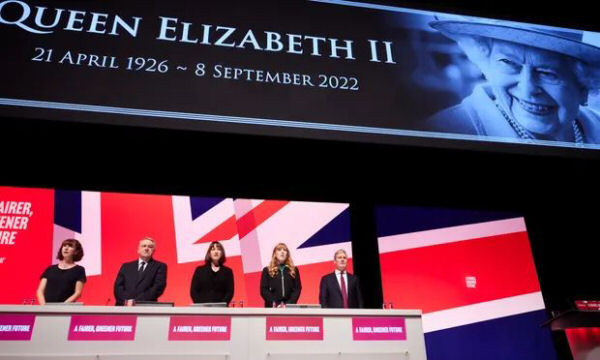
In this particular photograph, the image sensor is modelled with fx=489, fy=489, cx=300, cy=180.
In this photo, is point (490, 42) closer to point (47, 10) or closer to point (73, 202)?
point (47, 10)

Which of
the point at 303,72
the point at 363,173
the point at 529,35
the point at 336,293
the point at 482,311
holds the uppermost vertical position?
the point at 529,35

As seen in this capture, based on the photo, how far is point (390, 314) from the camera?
7.63 feet

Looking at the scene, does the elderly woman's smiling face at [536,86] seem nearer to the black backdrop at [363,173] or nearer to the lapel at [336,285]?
the black backdrop at [363,173]

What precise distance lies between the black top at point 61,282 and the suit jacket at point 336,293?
185 cm

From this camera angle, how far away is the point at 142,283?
367 cm

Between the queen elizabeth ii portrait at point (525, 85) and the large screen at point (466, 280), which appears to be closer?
the queen elizabeth ii portrait at point (525, 85)

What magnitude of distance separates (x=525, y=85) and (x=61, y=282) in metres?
3.72

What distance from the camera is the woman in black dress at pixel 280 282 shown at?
3.79 metres

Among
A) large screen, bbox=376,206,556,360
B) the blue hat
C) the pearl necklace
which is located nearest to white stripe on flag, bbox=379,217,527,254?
large screen, bbox=376,206,556,360

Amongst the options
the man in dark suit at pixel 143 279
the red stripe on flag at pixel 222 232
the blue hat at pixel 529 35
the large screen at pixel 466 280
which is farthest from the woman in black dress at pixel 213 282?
the blue hat at pixel 529 35

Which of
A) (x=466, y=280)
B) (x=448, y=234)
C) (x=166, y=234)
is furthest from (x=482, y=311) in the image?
(x=166, y=234)

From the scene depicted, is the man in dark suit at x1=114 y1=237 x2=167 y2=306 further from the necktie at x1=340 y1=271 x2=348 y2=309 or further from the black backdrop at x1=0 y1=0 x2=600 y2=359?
the necktie at x1=340 y1=271 x2=348 y2=309

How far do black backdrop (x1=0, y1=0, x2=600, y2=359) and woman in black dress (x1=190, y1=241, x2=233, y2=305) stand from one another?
848 millimetres

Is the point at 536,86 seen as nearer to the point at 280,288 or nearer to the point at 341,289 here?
the point at 341,289
